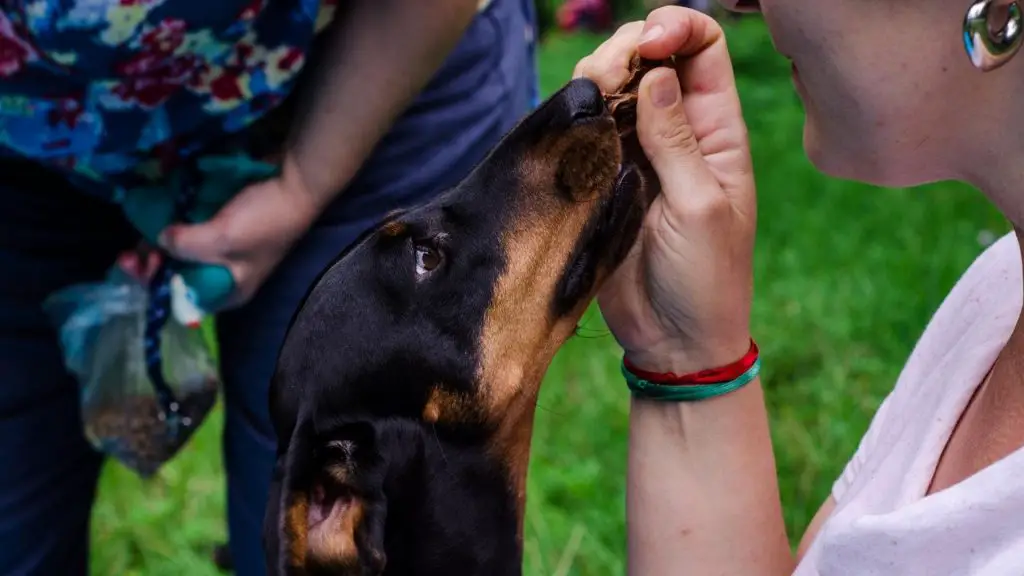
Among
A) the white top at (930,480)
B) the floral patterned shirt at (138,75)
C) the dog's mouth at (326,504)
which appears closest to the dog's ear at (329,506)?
the dog's mouth at (326,504)

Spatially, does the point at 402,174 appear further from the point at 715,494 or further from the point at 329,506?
the point at 715,494

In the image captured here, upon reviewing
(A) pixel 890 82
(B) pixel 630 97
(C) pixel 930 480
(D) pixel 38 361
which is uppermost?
(A) pixel 890 82

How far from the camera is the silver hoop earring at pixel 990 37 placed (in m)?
1.02

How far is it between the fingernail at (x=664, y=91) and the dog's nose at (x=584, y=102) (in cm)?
11

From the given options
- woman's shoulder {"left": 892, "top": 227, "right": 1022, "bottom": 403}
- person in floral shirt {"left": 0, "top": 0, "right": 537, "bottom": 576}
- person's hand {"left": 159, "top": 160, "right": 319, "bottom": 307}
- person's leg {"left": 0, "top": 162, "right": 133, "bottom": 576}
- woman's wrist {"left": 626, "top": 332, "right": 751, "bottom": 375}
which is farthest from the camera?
person's leg {"left": 0, "top": 162, "right": 133, "bottom": 576}

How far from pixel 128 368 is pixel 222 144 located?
0.45 m

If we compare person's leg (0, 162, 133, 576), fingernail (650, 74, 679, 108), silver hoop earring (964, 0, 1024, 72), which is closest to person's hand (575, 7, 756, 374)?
fingernail (650, 74, 679, 108)

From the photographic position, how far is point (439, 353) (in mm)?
1713

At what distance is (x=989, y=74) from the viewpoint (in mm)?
1095

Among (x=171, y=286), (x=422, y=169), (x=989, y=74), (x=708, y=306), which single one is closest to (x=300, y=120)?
(x=422, y=169)

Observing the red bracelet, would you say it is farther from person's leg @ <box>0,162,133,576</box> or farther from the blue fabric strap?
person's leg @ <box>0,162,133,576</box>

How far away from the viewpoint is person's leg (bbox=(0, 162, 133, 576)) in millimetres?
1898

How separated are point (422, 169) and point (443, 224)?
0.18 m

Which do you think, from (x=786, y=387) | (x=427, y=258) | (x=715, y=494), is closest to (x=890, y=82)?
(x=715, y=494)
